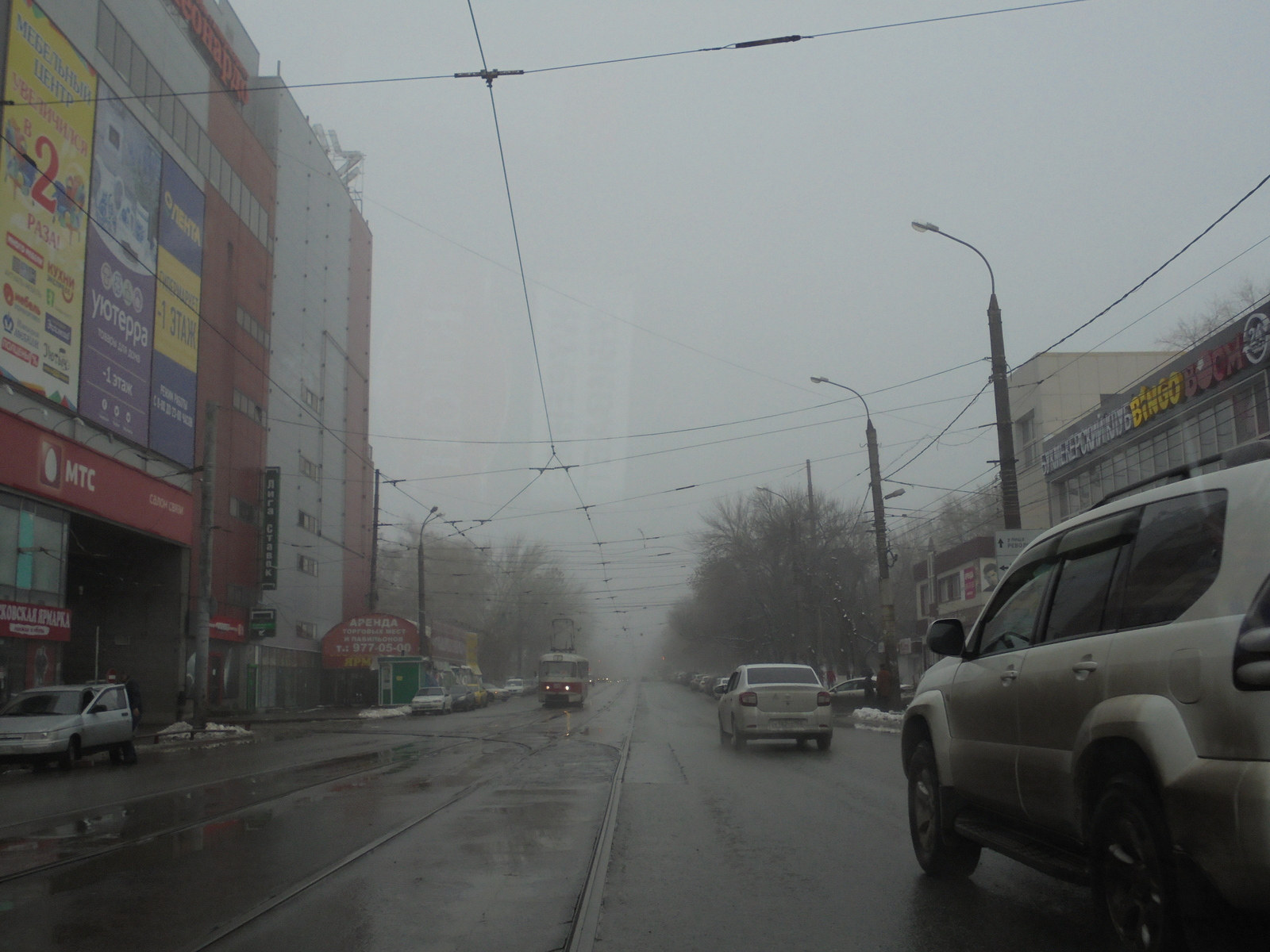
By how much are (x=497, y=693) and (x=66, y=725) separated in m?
55.4

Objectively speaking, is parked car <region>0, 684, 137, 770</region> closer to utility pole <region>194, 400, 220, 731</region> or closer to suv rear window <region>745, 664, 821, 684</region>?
utility pole <region>194, 400, 220, 731</region>

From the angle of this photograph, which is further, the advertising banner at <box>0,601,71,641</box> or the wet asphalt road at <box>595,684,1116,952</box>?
the advertising banner at <box>0,601,71,641</box>

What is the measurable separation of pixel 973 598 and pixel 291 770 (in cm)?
3757

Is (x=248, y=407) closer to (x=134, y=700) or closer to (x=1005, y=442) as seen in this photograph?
(x=134, y=700)

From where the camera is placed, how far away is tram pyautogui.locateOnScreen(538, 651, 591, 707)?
5225 cm

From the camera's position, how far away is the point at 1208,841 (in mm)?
3799

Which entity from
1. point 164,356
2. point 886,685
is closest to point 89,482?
point 164,356

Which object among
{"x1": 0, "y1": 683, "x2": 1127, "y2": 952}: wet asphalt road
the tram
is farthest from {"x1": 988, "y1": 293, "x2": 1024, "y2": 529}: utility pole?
the tram

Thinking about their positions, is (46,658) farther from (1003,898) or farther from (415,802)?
(1003,898)

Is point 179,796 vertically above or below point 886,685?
below

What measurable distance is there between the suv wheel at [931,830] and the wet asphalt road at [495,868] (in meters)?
0.13

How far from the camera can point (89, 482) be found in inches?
1163

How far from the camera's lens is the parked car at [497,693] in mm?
67838

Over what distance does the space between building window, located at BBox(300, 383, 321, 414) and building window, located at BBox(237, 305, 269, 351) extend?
17.4ft
